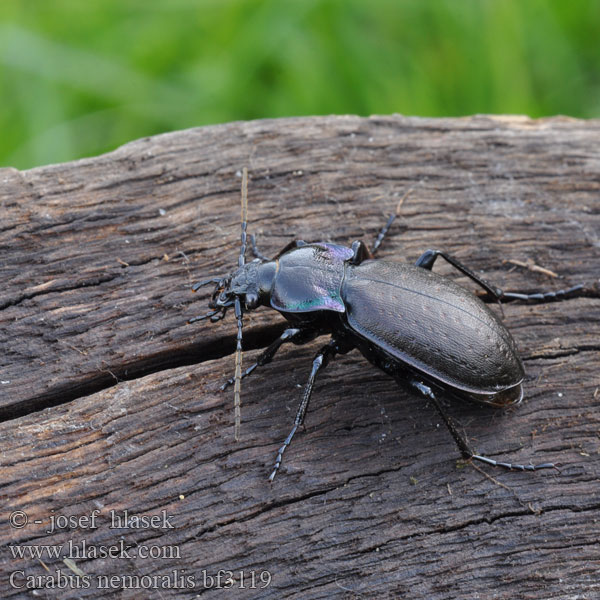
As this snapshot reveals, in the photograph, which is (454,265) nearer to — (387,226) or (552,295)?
(387,226)

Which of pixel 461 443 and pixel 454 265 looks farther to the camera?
pixel 454 265

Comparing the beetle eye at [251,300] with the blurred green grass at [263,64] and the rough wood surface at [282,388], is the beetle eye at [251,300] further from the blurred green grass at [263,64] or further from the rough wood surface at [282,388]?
the blurred green grass at [263,64]

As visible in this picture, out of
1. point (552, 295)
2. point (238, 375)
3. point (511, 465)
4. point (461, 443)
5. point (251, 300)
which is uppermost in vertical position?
point (251, 300)

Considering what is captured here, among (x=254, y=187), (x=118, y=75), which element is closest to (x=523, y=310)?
(x=254, y=187)

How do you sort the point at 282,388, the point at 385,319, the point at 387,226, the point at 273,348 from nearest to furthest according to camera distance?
1. the point at 385,319
2. the point at 273,348
3. the point at 282,388
4. the point at 387,226

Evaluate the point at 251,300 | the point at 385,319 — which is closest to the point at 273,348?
the point at 251,300

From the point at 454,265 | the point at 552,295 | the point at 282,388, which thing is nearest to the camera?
the point at 282,388

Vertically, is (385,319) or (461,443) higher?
(385,319)

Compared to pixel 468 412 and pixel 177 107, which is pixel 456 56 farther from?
pixel 468 412
